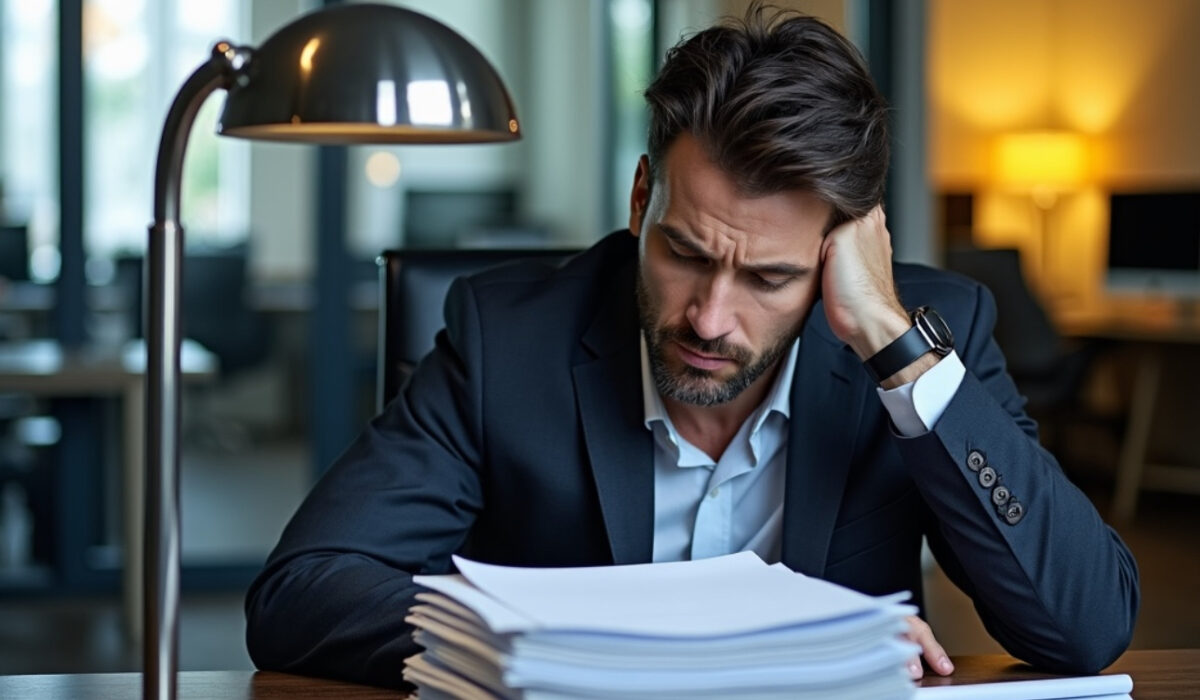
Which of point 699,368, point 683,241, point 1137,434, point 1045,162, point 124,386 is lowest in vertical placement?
point 1137,434

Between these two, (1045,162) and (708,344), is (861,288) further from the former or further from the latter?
(1045,162)

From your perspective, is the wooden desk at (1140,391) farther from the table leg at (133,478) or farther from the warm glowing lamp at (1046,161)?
the table leg at (133,478)

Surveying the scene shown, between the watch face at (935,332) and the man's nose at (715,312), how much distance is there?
0.58 feet

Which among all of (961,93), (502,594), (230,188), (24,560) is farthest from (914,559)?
(230,188)

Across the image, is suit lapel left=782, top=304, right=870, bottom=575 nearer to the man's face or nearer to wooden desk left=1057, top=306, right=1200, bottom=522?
the man's face

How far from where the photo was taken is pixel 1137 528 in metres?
5.80

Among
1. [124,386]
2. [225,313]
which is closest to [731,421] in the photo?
[124,386]

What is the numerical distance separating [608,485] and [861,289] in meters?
0.33

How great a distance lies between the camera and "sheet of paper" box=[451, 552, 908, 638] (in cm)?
93

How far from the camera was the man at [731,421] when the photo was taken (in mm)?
1419

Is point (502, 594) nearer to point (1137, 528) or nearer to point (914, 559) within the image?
point (914, 559)

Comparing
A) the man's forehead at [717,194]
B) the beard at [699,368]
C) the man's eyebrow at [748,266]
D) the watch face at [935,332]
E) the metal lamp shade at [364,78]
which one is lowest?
the beard at [699,368]

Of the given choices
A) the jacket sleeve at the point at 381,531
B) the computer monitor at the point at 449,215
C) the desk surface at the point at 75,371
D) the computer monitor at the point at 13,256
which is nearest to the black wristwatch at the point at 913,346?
the jacket sleeve at the point at 381,531

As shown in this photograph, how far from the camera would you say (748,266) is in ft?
4.82
